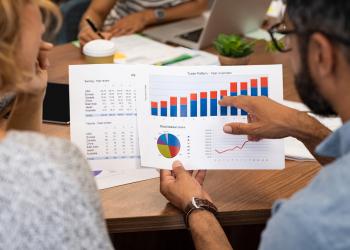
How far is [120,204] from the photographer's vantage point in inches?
48.9

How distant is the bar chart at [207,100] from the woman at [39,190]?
0.44 meters

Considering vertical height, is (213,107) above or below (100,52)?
above

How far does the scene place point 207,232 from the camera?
3.89 ft

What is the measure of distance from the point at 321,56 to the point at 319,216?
281mm

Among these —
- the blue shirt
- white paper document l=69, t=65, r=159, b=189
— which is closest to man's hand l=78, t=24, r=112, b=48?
white paper document l=69, t=65, r=159, b=189

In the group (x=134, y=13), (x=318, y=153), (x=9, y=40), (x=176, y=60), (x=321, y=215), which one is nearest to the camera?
(x=321, y=215)

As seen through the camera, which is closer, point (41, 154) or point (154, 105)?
point (41, 154)

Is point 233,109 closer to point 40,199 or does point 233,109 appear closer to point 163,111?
point 163,111

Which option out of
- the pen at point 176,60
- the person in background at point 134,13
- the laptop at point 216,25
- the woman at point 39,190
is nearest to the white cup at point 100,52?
the pen at point 176,60

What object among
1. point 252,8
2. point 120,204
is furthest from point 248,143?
point 252,8

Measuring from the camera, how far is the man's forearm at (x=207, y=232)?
1161 mm

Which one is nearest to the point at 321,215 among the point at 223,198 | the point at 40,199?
the point at 40,199

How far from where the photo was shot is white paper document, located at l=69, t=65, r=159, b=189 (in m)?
1.31

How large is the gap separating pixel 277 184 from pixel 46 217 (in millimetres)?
688
